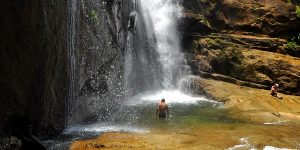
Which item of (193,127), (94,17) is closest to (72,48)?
(94,17)

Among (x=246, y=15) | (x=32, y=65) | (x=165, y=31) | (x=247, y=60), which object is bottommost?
(x=32, y=65)

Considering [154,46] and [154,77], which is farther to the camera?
[154,46]

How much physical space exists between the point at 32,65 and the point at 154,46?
19.4 metres

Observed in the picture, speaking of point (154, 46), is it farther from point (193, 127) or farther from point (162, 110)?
point (193, 127)

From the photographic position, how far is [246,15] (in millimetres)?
27531

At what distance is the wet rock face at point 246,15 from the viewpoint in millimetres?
26438

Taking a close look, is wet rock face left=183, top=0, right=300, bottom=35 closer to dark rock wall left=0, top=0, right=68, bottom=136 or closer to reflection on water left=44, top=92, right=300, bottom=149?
reflection on water left=44, top=92, right=300, bottom=149

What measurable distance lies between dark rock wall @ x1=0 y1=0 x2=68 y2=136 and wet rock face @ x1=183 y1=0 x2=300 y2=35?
16199 millimetres

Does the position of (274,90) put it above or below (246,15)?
below

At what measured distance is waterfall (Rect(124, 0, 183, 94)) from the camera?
2712 cm

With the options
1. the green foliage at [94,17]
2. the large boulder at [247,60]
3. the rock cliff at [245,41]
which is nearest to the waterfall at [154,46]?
the rock cliff at [245,41]

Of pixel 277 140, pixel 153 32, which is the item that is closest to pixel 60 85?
pixel 277 140

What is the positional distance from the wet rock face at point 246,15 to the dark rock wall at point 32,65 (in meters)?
16.2

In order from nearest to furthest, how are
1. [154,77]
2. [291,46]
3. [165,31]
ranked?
[291,46] < [154,77] < [165,31]
